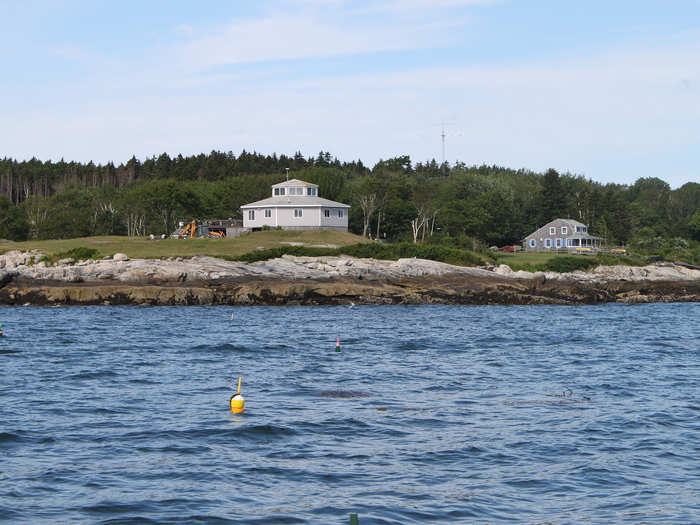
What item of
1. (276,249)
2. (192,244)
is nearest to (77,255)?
(192,244)

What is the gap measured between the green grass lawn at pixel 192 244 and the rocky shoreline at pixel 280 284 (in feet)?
14.6

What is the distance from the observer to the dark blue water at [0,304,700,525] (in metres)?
13.9

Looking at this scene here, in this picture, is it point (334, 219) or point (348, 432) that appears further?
point (334, 219)

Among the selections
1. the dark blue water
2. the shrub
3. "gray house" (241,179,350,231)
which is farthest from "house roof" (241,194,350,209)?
the dark blue water

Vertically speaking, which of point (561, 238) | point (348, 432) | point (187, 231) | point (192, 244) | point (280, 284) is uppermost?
point (187, 231)

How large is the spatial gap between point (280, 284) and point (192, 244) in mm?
19176

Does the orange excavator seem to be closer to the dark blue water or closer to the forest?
the forest

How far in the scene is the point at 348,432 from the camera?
18625 millimetres

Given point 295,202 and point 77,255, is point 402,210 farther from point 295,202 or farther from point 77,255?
point 77,255

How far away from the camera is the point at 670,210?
502 feet

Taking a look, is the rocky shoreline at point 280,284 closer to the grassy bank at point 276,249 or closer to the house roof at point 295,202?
the grassy bank at point 276,249

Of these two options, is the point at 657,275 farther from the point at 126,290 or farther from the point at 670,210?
the point at 670,210

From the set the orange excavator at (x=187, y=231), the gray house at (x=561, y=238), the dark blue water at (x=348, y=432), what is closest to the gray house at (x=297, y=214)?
the orange excavator at (x=187, y=231)

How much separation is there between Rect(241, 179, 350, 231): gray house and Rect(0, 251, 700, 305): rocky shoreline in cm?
2029
